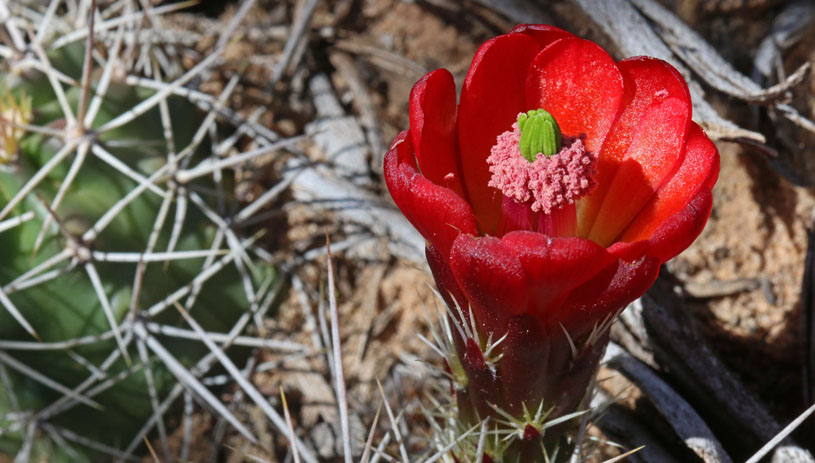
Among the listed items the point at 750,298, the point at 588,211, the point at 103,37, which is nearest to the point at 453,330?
the point at 588,211

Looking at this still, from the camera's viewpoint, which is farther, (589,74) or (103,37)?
(103,37)

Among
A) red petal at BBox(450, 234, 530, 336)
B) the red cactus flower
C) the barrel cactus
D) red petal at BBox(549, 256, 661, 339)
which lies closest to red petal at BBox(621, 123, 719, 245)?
the red cactus flower

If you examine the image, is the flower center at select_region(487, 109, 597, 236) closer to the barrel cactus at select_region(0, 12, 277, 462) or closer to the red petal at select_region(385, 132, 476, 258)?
the red petal at select_region(385, 132, 476, 258)

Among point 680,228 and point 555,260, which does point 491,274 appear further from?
point 680,228

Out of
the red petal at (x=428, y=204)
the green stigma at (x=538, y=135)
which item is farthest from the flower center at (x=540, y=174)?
the red petal at (x=428, y=204)

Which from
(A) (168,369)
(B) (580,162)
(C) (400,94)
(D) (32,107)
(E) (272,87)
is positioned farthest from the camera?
(C) (400,94)

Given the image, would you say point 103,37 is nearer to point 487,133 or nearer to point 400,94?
point 400,94
